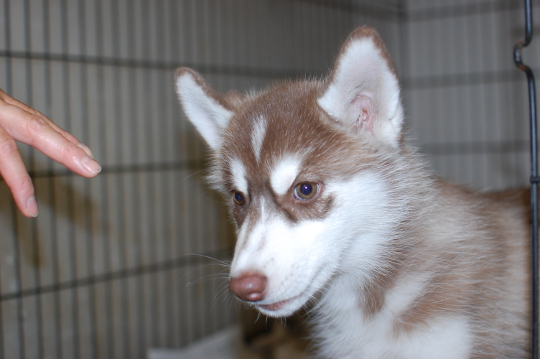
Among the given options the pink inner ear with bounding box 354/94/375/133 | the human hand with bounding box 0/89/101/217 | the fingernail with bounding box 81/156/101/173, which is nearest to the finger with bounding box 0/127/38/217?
the human hand with bounding box 0/89/101/217

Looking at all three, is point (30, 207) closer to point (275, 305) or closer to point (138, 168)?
point (275, 305)

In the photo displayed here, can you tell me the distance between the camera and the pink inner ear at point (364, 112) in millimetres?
1917

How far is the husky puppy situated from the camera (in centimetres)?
172

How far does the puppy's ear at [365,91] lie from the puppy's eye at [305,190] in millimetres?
326

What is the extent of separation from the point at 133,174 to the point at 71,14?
1.17 meters

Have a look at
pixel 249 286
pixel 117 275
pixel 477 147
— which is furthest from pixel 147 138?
pixel 477 147

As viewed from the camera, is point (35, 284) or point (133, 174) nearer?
point (35, 284)

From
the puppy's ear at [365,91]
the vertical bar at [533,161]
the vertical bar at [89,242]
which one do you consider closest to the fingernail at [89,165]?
the puppy's ear at [365,91]

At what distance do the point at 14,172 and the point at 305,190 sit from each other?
0.96 meters

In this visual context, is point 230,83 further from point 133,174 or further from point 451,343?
point 451,343

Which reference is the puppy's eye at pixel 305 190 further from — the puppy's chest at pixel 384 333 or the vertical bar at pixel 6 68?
the vertical bar at pixel 6 68

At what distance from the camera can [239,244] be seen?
173 cm

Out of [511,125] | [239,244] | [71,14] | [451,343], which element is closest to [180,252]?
[71,14]

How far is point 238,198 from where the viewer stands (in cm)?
203
